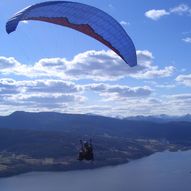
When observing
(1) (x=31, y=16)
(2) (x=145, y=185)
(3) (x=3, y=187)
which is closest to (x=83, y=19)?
(1) (x=31, y=16)

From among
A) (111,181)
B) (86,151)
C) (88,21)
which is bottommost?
(111,181)

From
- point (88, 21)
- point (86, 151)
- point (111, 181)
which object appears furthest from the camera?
point (111, 181)

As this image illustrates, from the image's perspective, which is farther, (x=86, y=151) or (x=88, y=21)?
(x=86, y=151)

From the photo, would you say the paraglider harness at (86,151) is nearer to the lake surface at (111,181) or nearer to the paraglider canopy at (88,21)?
the paraglider canopy at (88,21)

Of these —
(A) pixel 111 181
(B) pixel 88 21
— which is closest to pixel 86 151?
(B) pixel 88 21

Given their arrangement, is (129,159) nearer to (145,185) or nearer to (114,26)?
(145,185)

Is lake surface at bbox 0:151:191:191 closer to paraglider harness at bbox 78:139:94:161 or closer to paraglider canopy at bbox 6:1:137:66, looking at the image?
paraglider harness at bbox 78:139:94:161

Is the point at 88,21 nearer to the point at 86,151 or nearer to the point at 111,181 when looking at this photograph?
the point at 86,151

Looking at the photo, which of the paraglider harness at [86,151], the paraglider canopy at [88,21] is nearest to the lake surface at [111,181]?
the paraglider harness at [86,151]

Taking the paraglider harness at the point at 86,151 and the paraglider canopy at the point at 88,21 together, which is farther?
the paraglider harness at the point at 86,151
